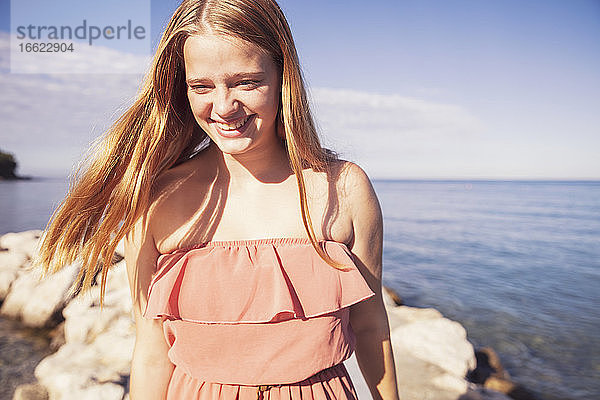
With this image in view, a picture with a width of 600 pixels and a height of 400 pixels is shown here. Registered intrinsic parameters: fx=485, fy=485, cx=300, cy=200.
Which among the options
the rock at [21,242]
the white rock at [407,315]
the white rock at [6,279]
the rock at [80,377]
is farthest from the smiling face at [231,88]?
the rock at [21,242]

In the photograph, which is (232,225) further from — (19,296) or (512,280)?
(512,280)

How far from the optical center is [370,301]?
70.1 inches

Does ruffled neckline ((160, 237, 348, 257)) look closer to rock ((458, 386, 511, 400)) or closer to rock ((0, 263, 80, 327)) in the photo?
rock ((458, 386, 511, 400))

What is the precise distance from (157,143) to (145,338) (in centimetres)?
66

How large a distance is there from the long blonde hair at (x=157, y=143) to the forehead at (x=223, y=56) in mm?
29

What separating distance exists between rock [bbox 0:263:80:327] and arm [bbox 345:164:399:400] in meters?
4.77

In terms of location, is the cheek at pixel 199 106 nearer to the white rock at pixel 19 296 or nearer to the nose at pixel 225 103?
the nose at pixel 225 103

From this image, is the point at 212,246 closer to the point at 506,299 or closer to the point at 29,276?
the point at 29,276

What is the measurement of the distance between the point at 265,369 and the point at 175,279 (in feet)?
1.27

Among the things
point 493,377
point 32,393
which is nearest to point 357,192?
point 32,393

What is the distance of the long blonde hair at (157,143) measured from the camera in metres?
1.46

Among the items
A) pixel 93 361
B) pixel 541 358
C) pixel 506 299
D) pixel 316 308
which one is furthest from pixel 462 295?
pixel 316 308

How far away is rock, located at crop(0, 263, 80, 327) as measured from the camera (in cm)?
579

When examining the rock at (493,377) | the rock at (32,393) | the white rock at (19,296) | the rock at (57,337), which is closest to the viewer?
the rock at (32,393)
